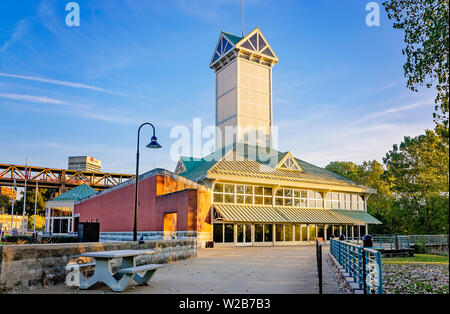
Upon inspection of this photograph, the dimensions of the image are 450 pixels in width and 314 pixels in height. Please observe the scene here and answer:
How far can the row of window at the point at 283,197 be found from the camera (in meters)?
34.1

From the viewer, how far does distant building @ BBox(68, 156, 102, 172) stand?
189000 mm

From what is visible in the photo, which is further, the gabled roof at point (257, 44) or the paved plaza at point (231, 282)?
the gabled roof at point (257, 44)

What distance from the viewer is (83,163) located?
190 m

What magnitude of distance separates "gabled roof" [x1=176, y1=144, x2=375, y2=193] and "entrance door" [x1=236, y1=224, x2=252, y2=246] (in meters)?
4.07

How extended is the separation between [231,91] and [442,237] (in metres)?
31.1

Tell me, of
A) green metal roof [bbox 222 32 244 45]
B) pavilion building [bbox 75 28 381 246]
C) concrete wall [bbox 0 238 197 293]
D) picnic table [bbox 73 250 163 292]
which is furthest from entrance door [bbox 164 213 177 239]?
green metal roof [bbox 222 32 244 45]

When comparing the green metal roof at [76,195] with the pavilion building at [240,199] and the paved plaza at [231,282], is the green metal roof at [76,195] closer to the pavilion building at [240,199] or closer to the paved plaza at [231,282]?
the pavilion building at [240,199]

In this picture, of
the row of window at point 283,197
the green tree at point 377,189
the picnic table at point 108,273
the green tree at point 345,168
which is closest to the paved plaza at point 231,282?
the picnic table at point 108,273

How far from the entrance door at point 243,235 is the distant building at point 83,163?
16714cm

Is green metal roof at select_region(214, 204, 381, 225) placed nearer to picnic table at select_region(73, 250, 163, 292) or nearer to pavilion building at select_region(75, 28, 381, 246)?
pavilion building at select_region(75, 28, 381, 246)

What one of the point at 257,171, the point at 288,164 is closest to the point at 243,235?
the point at 257,171

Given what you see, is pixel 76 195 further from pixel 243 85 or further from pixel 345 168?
pixel 345 168

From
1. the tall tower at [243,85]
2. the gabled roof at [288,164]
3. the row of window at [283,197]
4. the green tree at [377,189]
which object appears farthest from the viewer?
the tall tower at [243,85]
